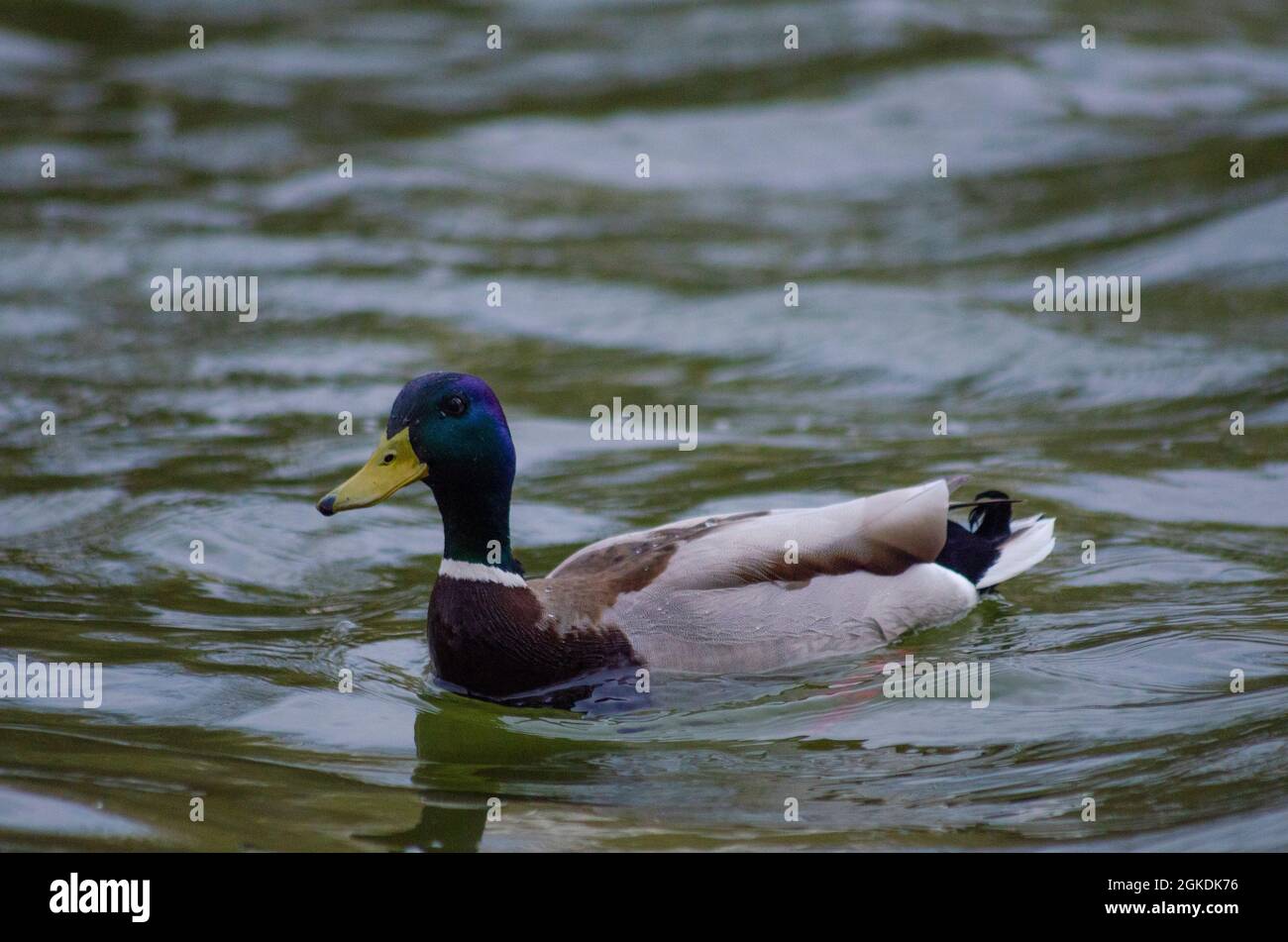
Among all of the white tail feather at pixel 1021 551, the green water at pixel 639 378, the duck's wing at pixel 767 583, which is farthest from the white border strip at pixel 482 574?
the white tail feather at pixel 1021 551

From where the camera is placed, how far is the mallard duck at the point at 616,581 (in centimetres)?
655

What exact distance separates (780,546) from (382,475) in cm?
154

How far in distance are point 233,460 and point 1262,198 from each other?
8122 millimetres

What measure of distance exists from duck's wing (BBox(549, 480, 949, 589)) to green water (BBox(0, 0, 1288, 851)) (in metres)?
0.39

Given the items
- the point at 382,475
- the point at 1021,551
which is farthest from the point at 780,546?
the point at 382,475

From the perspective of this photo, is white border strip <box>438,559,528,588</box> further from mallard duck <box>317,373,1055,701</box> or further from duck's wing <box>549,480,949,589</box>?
duck's wing <box>549,480,949,589</box>

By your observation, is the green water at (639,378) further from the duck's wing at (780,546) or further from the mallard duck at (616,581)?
the duck's wing at (780,546)

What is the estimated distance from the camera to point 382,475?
6500 mm

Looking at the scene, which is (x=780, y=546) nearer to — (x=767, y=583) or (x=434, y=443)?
(x=767, y=583)

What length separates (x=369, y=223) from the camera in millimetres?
14617

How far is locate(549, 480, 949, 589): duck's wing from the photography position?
22.3 ft

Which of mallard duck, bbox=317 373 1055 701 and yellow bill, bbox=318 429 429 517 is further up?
yellow bill, bbox=318 429 429 517

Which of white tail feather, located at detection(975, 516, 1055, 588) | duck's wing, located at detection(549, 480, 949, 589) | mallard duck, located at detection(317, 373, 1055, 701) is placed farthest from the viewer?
white tail feather, located at detection(975, 516, 1055, 588)

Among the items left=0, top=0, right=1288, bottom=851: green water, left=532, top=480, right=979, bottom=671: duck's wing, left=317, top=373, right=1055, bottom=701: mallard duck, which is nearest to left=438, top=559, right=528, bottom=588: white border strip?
left=317, top=373, right=1055, bottom=701: mallard duck
